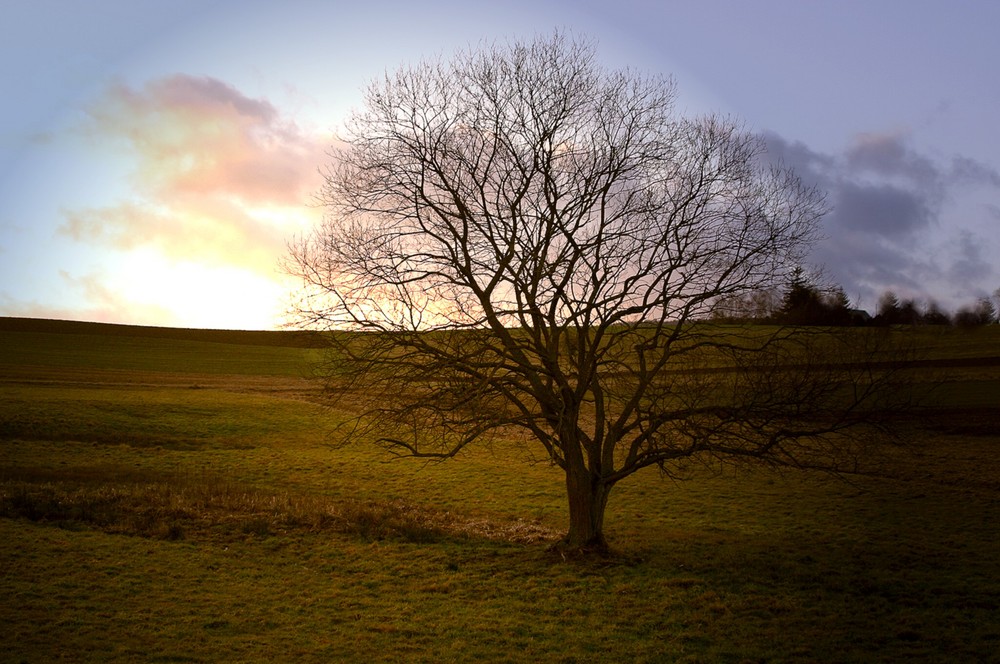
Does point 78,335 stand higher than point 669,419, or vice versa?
point 78,335

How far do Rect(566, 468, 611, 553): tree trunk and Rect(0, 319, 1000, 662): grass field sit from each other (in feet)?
1.83

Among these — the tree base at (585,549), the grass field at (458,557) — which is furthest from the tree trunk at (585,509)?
the grass field at (458,557)

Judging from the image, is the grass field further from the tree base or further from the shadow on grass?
the tree base

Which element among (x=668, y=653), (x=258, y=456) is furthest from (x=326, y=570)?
(x=258, y=456)

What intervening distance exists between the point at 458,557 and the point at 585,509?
350 cm

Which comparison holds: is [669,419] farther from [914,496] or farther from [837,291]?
[914,496]

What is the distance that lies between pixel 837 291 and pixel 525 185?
745 cm

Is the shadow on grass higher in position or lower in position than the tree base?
higher

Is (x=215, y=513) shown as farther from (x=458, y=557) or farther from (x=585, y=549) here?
(x=585, y=549)

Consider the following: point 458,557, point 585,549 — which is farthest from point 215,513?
point 585,549

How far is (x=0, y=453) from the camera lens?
97.3 feet

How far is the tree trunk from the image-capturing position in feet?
56.5

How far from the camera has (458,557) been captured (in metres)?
18.1

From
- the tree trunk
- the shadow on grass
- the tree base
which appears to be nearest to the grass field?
the shadow on grass
